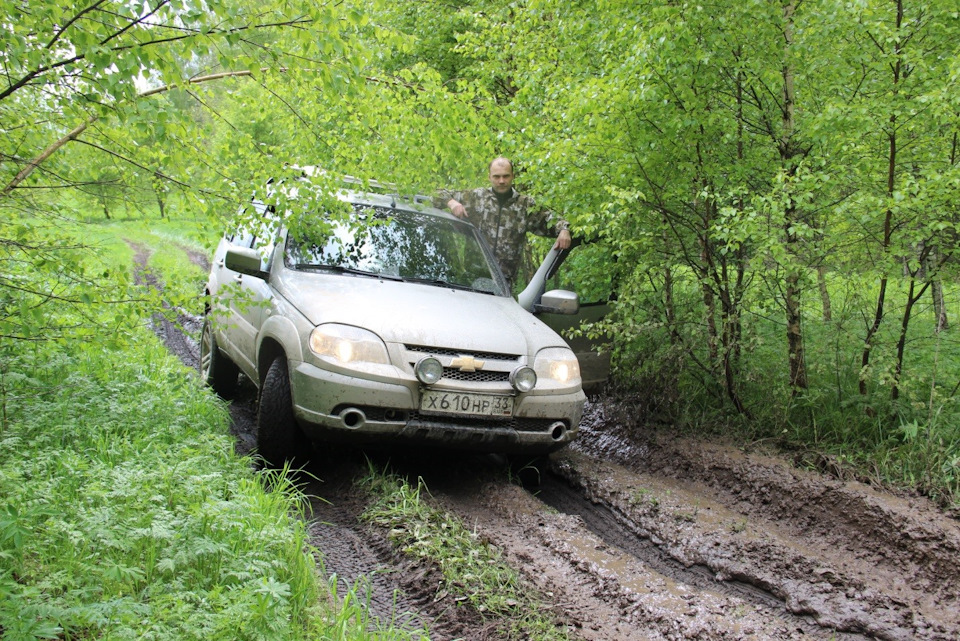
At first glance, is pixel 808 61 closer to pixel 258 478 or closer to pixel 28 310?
pixel 258 478

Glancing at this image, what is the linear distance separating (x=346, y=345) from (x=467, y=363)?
2.29ft

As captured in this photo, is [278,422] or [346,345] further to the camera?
[278,422]

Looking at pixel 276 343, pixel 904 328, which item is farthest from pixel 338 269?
pixel 904 328

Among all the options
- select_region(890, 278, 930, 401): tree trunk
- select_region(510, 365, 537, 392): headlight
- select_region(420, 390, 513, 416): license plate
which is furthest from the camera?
select_region(890, 278, 930, 401): tree trunk

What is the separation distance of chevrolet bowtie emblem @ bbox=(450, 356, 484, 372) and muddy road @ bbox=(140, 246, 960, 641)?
0.76m

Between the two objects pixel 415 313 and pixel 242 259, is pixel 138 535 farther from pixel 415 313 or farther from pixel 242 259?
pixel 242 259

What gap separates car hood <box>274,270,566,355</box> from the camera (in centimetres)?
419

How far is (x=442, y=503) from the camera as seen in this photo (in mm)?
4211

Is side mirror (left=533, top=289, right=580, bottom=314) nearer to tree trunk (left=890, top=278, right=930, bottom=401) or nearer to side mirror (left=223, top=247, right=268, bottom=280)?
side mirror (left=223, top=247, right=268, bottom=280)

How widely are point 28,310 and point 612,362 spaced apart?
15.2ft

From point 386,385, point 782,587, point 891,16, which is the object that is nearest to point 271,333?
point 386,385

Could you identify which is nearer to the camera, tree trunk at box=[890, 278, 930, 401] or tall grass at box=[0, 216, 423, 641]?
tall grass at box=[0, 216, 423, 641]

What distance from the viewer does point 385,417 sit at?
4129 mm

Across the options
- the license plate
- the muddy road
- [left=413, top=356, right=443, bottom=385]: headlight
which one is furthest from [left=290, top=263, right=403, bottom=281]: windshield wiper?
the license plate
